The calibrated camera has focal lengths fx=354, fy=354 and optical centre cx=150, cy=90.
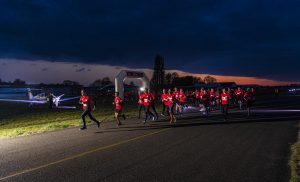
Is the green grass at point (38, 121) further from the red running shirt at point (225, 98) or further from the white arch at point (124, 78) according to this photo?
the red running shirt at point (225, 98)

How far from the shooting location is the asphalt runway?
7629mm

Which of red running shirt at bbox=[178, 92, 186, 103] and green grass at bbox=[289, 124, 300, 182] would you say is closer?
green grass at bbox=[289, 124, 300, 182]

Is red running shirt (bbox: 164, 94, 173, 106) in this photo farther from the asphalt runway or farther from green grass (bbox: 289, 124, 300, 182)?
green grass (bbox: 289, 124, 300, 182)

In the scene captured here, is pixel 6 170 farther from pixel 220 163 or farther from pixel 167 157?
pixel 220 163

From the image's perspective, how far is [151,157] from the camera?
31.6 feet

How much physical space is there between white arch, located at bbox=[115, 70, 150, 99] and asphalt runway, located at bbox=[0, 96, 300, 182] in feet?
53.8

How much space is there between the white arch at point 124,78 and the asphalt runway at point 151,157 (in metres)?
16.4

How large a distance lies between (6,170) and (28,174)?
815 millimetres

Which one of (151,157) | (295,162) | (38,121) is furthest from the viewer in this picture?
(38,121)

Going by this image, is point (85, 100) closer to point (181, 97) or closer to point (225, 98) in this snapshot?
point (225, 98)

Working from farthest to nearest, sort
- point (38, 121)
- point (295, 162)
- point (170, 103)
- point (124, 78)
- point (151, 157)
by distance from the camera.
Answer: point (124, 78)
point (38, 121)
point (170, 103)
point (151, 157)
point (295, 162)

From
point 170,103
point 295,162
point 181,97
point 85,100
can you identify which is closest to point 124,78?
point 181,97

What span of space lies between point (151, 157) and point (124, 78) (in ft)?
74.9

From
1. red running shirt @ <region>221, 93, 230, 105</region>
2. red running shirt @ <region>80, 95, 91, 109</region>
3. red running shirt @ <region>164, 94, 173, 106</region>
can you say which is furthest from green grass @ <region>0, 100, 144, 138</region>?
red running shirt @ <region>221, 93, 230, 105</region>
